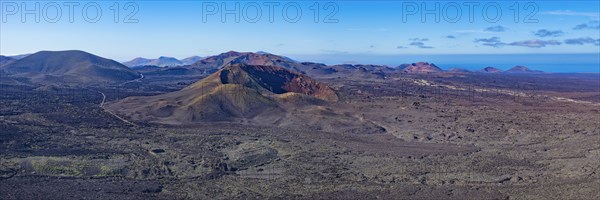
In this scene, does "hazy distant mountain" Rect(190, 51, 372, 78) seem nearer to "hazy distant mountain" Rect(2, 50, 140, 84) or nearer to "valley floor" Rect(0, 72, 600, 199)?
"hazy distant mountain" Rect(2, 50, 140, 84)

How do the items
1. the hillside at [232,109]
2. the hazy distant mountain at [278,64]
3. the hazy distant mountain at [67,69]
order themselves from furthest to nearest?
the hazy distant mountain at [278,64], the hazy distant mountain at [67,69], the hillside at [232,109]

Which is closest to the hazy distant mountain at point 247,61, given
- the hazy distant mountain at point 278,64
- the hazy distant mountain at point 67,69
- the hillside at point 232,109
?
the hazy distant mountain at point 278,64

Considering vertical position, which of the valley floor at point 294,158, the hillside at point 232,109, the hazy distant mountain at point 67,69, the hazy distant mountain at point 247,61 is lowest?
the valley floor at point 294,158

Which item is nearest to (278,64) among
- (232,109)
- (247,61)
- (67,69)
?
(247,61)

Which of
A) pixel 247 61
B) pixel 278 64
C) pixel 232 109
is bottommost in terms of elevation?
pixel 232 109

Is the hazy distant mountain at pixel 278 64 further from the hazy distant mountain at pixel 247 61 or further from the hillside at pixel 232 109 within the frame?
the hillside at pixel 232 109

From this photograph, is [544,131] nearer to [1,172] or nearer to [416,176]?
[416,176]

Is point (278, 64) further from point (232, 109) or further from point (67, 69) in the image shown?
point (232, 109)

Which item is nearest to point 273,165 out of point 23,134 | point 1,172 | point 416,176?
point 416,176

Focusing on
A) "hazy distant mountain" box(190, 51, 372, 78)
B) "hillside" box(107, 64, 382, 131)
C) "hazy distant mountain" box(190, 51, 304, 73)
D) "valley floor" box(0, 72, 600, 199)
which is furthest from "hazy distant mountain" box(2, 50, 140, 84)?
"valley floor" box(0, 72, 600, 199)
